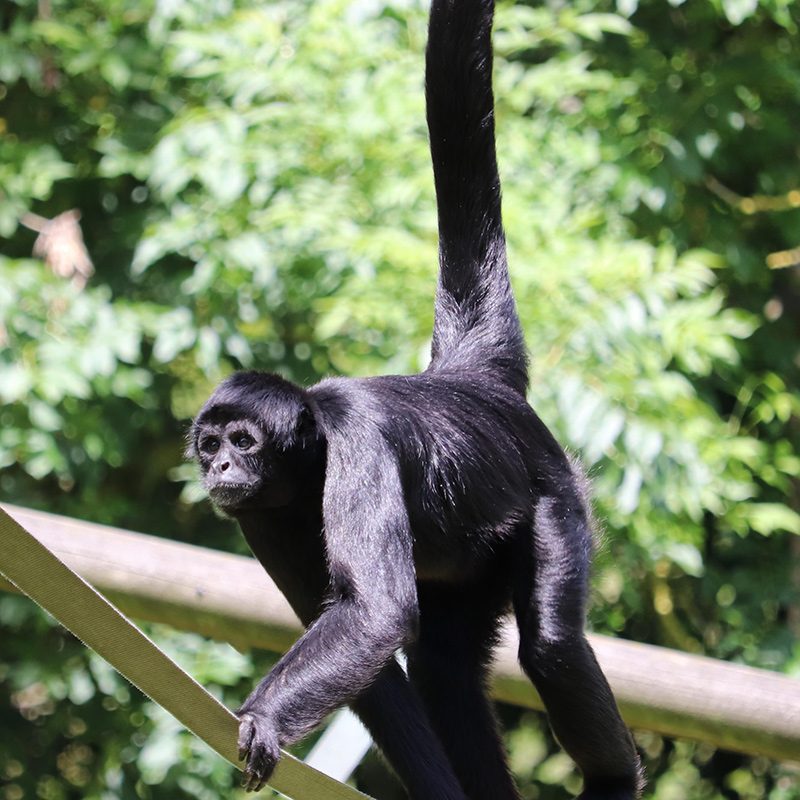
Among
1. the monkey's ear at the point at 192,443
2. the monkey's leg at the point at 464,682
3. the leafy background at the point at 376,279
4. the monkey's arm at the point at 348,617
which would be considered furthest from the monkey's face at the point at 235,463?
the leafy background at the point at 376,279

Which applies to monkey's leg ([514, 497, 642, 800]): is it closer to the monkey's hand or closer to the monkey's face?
the monkey's face

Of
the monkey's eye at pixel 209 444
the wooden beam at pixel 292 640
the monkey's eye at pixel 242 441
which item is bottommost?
the wooden beam at pixel 292 640

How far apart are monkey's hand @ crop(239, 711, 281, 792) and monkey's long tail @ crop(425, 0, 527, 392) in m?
1.58

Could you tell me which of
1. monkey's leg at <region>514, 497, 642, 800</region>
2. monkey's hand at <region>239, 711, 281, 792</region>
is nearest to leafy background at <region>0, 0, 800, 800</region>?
monkey's leg at <region>514, 497, 642, 800</region>

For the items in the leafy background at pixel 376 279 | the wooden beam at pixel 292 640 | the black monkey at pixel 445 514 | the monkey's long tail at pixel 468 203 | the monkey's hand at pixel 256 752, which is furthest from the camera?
the leafy background at pixel 376 279

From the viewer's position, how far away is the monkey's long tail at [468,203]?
420cm

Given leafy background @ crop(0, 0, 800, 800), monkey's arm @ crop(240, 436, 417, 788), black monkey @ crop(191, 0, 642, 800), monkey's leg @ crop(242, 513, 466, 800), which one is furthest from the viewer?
leafy background @ crop(0, 0, 800, 800)

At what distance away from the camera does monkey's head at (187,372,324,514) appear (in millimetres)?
3965

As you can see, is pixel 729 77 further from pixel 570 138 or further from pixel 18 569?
pixel 18 569

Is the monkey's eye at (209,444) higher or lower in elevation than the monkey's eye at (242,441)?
lower

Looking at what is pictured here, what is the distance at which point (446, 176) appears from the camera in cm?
441

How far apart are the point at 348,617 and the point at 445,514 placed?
63 centimetres

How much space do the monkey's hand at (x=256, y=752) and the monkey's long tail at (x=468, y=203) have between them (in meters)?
1.58

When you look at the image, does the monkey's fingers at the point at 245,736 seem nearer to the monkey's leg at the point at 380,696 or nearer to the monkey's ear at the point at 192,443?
the monkey's leg at the point at 380,696
